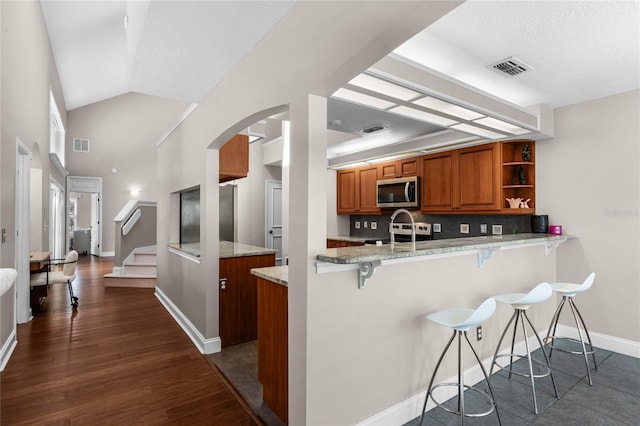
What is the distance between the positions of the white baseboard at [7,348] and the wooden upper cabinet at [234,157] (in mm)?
2490

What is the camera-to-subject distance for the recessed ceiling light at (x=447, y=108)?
246cm

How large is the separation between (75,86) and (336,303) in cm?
938

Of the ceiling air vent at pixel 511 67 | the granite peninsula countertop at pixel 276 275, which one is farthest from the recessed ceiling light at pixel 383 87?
the granite peninsula countertop at pixel 276 275

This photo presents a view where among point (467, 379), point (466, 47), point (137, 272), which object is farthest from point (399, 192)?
point (137, 272)

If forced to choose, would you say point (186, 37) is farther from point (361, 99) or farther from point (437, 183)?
point (437, 183)

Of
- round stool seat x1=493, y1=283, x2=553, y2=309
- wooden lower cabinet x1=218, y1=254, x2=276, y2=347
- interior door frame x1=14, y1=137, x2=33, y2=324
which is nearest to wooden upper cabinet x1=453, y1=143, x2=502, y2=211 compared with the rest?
round stool seat x1=493, y1=283, x2=553, y2=309

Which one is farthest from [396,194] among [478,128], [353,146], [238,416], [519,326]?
[238,416]

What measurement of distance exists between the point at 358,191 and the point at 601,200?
3250 millimetres

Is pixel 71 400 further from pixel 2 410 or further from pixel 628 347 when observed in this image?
pixel 628 347

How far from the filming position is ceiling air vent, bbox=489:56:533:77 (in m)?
2.63

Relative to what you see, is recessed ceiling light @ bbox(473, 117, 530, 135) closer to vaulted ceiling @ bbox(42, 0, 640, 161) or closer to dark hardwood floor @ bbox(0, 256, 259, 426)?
vaulted ceiling @ bbox(42, 0, 640, 161)

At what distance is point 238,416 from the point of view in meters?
2.14

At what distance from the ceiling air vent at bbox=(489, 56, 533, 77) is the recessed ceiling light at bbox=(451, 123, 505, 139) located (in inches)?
20.7

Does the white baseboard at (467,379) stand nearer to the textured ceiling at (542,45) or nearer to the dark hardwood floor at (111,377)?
the dark hardwood floor at (111,377)
